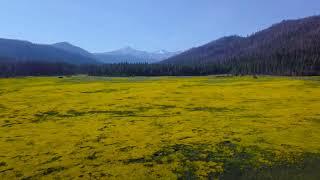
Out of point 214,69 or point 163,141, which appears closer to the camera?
point 163,141

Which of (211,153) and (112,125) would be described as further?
(112,125)

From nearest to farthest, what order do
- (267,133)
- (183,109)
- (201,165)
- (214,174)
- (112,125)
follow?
(214,174), (201,165), (267,133), (112,125), (183,109)

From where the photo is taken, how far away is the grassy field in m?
23.4

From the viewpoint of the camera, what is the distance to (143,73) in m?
172

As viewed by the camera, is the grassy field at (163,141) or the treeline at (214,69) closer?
the grassy field at (163,141)

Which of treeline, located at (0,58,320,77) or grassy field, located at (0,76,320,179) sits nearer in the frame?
grassy field, located at (0,76,320,179)

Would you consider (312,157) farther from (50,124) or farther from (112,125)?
(50,124)

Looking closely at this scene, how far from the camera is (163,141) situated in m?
30.8

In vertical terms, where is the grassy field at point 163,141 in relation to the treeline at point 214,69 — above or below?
below

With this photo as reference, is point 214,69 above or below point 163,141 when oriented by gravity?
above

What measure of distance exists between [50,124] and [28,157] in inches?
525

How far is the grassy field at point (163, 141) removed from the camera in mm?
23438

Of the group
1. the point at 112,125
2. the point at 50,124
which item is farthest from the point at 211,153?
the point at 50,124

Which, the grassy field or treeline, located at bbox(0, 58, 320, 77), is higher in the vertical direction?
treeline, located at bbox(0, 58, 320, 77)
